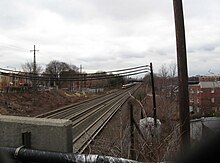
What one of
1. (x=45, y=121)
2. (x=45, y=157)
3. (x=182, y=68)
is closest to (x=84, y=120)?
(x=182, y=68)

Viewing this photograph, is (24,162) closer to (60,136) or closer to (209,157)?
(60,136)

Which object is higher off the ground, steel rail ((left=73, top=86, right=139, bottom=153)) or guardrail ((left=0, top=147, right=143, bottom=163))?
guardrail ((left=0, top=147, right=143, bottom=163))

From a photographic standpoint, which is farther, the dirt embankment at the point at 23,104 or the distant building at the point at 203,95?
the distant building at the point at 203,95

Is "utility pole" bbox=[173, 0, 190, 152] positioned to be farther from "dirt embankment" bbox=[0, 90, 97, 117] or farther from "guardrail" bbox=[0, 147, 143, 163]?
"dirt embankment" bbox=[0, 90, 97, 117]

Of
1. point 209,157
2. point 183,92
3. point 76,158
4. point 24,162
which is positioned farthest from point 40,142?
point 183,92

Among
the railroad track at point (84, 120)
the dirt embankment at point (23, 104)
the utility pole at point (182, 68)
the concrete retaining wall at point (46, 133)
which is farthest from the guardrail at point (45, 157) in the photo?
the dirt embankment at point (23, 104)

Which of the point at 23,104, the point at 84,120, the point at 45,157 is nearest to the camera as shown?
the point at 45,157

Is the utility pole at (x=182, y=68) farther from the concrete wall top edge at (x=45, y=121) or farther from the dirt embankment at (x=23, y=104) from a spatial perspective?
the dirt embankment at (x=23, y=104)

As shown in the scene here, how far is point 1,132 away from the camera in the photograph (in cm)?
348

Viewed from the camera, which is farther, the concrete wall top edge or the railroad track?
the railroad track

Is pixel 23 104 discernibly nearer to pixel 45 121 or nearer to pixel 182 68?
pixel 182 68

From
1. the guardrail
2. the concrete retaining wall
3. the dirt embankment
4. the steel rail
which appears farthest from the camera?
the dirt embankment

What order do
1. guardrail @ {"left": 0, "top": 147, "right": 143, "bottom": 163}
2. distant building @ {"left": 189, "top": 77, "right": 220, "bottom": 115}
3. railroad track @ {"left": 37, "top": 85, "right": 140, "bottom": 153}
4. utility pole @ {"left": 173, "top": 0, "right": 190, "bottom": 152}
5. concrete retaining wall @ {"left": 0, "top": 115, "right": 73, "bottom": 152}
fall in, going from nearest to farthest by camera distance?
1. guardrail @ {"left": 0, "top": 147, "right": 143, "bottom": 163}
2. concrete retaining wall @ {"left": 0, "top": 115, "right": 73, "bottom": 152}
3. utility pole @ {"left": 173, "top": 0, "right": 190, "bottom": 152}
4. railroad track @ {"left": 37, "top": 85, "right": 140, "bottom": 153}
5. distant building @ {"left": 189, "top": 77, "right": 220, "bottom": 115}

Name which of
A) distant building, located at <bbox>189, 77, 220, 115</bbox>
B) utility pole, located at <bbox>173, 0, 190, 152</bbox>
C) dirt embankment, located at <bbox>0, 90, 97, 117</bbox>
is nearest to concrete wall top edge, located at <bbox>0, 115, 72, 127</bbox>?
utility pole, located at <bbox>173, 0, 190, 152</bbox>
